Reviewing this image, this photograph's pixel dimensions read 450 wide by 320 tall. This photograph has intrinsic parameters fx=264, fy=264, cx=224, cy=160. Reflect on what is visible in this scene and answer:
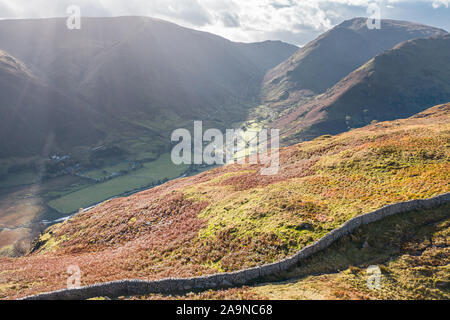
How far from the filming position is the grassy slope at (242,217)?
26.8 m

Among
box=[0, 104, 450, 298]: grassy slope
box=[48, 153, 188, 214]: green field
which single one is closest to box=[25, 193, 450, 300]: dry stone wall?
box=[0, 104, 450, 298]: grassy slope

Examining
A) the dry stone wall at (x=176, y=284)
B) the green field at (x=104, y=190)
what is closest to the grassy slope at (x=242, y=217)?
the dry stone wall at (x=176, y=284)

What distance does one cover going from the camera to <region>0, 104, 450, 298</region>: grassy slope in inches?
1054

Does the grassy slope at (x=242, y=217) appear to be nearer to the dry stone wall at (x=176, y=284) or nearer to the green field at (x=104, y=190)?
the dry stone wall at (x=176, y=284)

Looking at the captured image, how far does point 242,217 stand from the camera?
33.4 m

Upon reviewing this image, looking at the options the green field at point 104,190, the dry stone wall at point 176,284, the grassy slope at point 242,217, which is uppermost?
the green field at point 104,190

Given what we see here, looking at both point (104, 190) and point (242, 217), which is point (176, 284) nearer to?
point (242, 217)

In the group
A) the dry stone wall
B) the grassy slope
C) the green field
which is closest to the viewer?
the dry stone wall

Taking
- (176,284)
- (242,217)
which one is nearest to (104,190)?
(242,217)

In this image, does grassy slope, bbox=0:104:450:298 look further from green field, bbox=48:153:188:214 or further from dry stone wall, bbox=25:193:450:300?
green field, bbox=48:153:188:214

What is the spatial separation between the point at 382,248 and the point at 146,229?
3126 cm

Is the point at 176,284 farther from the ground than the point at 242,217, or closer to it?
closer to it
